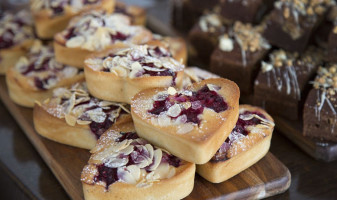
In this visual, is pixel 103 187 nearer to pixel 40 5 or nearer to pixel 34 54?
pixel 34 54

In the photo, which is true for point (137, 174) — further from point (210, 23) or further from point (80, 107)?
point (210, 23)

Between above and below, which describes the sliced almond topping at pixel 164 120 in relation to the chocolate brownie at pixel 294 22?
below

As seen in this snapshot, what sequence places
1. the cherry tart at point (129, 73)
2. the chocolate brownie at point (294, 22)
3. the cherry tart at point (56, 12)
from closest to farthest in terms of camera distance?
1. the cherry tart at point (129, 73)
2. the chocolate brownie at point (294, 22)
3. the cherry tart at point (56, 12)

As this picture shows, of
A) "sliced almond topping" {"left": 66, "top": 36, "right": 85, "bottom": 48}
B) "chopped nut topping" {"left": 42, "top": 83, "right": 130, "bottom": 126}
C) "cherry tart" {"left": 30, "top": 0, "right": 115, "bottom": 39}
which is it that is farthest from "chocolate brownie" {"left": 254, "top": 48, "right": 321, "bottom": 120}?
"cherry tart" {"left": 30, "top": 0, "right": 115, "bottom": 39}

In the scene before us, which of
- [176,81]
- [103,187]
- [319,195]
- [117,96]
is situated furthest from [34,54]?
[319,195]

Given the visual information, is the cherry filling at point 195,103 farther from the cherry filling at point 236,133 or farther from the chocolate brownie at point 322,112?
the chocolate brownie at point 322,112

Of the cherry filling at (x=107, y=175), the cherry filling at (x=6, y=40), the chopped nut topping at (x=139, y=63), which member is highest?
the chopped nut topping at (x=139, y=63)

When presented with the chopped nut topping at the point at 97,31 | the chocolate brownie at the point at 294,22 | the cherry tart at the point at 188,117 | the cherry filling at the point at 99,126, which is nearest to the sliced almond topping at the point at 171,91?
the cherry tart at the point at 188,117

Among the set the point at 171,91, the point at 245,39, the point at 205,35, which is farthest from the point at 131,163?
the point at 205,35
